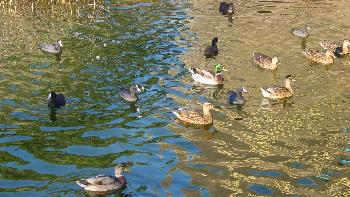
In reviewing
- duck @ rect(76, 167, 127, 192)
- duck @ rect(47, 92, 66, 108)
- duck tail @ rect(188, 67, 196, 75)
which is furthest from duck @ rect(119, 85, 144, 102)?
duck @ rect(76, 167, 127, 192)

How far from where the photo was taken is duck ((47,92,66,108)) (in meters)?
21.6

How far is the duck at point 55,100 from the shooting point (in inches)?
→ 852

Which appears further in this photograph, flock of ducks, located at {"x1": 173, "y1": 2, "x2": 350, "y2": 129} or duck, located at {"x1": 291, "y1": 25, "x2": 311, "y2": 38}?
duck, located at {"x1": 291, "y1": 25, "x2": 311, "y2": 38}

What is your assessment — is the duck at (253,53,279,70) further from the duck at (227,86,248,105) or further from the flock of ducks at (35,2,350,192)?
the duck at (227,86,248,105)

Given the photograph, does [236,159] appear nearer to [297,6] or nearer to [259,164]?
[259,164]

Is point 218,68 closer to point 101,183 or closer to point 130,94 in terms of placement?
point 130,94

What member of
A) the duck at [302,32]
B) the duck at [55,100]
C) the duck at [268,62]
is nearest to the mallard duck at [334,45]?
the duck at [302,32]

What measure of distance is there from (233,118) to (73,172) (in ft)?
25.1

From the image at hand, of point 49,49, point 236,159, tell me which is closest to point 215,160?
point 236,159

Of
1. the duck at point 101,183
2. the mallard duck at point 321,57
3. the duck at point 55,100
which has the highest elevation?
the duck at point 55,100

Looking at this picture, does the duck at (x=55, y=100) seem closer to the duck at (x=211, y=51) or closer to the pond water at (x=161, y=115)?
the pond water at (x=161, y=115)

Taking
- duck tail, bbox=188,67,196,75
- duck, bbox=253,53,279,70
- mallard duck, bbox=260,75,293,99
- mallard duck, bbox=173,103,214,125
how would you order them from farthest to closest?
duck, bbox=253,53,279,70 → duck tail, bbox=188,67,196,75 → mallard duck, bbox=260,75,293,99 → mallard duck, bbox=173,103,214,125

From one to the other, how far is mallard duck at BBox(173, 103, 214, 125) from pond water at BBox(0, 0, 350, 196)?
41cm

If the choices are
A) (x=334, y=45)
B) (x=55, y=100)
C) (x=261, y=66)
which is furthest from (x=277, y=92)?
(x=334, y=45)
